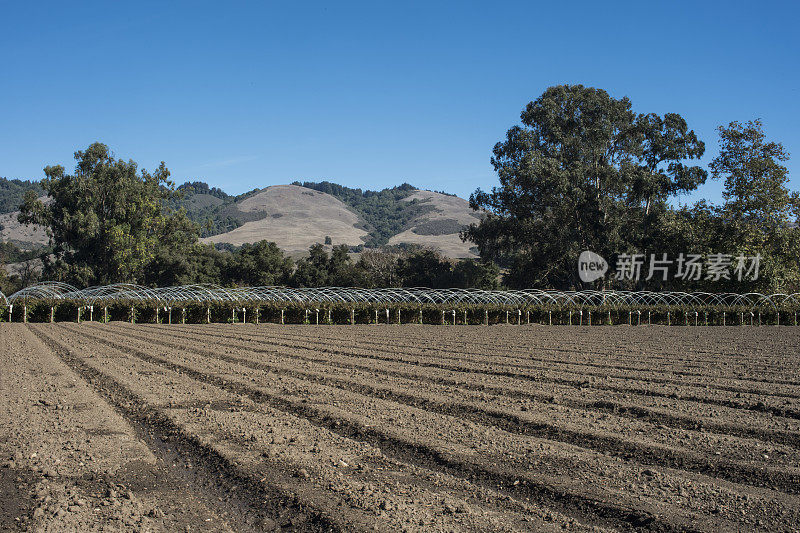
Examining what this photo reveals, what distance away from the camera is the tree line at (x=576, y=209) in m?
42.7

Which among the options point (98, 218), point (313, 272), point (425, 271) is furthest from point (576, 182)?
point (98, 218)

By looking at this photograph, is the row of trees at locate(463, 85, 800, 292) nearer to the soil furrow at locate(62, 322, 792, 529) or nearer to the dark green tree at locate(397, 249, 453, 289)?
the dark green tree at locate(397, 249, 453, 289)

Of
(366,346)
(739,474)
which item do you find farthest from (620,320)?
(739,474)

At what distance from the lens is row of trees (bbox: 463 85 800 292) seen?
42.5 metres

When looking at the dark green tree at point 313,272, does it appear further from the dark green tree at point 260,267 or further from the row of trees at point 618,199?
the row of trees at point 618,199

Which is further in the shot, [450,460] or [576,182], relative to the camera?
[576,182]

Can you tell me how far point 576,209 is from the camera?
44.9m

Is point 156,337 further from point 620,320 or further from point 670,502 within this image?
point 620,320

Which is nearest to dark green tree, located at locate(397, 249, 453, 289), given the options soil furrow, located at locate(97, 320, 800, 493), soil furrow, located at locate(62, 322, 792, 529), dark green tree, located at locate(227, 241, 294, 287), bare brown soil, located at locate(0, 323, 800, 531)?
dark green tree, located at locate(227, 241, 294, 287)

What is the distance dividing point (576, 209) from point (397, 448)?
133 ft

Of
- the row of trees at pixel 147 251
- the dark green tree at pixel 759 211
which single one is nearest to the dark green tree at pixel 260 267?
the row of trees at pixel 147 251

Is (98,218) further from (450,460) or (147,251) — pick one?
(450,460)

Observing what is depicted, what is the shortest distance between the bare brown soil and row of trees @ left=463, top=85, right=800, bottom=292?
31.6m

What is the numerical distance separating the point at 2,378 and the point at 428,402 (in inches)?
301
